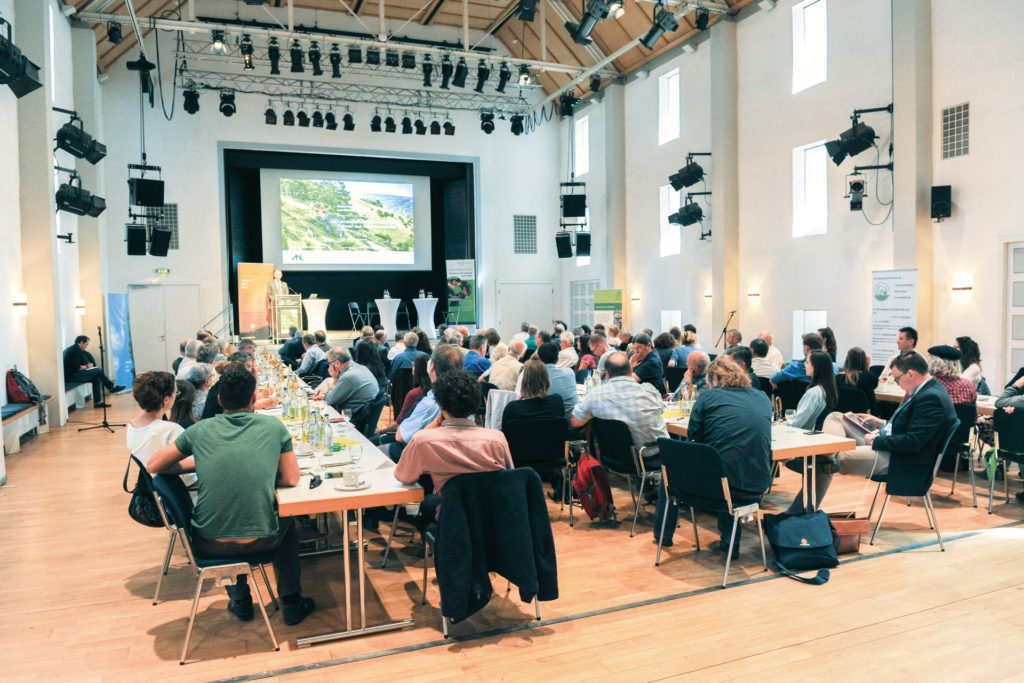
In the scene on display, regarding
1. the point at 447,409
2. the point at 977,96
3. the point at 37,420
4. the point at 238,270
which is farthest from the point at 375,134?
the point at 447,409

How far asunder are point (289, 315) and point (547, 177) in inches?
319

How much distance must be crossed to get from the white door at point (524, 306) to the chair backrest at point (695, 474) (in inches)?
588

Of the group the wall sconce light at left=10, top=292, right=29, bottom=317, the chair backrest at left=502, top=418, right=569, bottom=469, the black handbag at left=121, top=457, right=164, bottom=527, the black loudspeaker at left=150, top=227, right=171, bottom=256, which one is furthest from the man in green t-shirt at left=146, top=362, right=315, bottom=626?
the black loudspeaker at left=150, top=227, right=171, bottom=256

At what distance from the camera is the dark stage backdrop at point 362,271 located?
17.5 metres

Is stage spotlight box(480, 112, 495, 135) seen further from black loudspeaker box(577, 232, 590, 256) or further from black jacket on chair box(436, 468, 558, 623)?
black jacket on chair box(436, 468, 558, 623)

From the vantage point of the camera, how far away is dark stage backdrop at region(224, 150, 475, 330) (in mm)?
17516

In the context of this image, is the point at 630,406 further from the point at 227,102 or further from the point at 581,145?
the point at 581,145

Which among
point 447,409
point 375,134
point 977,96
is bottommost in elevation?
point 447,409

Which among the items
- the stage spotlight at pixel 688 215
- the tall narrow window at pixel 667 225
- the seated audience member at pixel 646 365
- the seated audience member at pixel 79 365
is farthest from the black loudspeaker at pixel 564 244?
A: the seated audience member at pixel 646 365

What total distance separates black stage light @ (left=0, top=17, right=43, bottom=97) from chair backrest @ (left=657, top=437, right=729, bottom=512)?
7.29 metres

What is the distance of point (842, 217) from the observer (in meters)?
11.1

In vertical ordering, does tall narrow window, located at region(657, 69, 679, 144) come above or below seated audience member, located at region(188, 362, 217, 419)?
Answer: above

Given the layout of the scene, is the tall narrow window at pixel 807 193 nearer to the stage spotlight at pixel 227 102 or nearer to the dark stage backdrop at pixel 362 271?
the dark stage backdrop at pixel 362 271

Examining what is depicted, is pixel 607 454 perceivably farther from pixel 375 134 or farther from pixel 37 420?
pixel 375 134
